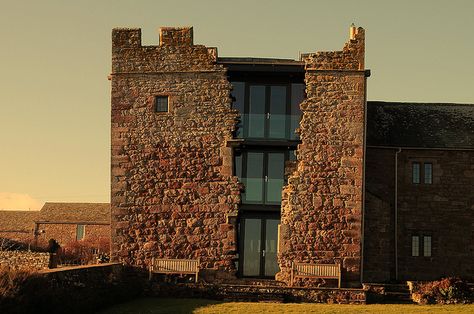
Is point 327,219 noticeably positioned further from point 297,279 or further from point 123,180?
point 123,180

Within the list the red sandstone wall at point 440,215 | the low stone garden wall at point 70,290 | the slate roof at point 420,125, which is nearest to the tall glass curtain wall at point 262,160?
the low stone garden wall at point 70,290


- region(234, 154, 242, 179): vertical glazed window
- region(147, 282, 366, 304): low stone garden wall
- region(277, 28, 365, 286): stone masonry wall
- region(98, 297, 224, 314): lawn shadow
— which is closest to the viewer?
region(98, 297, 224, 314): lawn shadow

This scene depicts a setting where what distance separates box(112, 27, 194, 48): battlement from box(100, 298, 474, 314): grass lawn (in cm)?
890

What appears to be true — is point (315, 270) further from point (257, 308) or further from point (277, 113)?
point (277, 113)

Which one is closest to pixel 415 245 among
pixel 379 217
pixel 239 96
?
pixel 379 217

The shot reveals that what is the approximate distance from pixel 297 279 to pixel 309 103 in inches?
229

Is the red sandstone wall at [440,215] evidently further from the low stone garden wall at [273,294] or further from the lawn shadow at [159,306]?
the lawn shadow at [159,306]

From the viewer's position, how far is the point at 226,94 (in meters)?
27.9

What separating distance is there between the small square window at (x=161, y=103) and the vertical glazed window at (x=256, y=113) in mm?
2829

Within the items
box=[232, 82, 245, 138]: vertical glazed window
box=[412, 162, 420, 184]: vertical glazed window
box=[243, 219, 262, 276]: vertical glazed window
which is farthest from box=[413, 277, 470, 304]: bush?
box=[232, 82, 245, 138]: vertical glazed window

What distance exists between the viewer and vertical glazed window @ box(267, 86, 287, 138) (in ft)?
92.3

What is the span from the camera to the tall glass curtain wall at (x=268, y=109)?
28.1 metres

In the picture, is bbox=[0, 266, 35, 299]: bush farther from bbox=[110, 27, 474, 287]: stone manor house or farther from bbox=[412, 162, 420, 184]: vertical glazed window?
bbox=[412, 162, 420, 184]: vertical glazed window

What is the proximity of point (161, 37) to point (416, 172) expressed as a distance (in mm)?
11042
